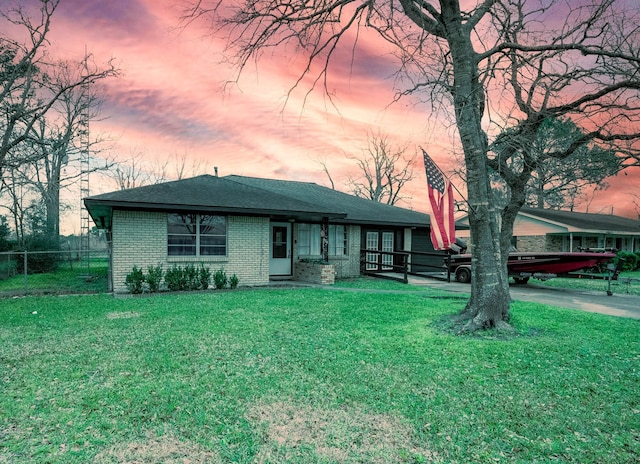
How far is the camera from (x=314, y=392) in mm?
4309

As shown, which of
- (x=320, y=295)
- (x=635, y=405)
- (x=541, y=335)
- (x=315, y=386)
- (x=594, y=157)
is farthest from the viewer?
(x=320, y=295)

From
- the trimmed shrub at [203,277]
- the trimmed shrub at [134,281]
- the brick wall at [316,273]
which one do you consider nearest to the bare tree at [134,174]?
the brick wall at [316,273]

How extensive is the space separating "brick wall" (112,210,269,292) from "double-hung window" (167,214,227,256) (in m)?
0.20

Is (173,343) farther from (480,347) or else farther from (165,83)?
(165,83)

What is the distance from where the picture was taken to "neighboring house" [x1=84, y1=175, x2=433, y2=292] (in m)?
12.1

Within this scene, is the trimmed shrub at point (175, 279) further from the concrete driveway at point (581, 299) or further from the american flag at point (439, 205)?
the concrete driveway at point (581, 299)

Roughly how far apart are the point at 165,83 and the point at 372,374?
1172 centimetres

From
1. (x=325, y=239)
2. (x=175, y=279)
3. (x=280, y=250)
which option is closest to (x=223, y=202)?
(x=175, y=279)

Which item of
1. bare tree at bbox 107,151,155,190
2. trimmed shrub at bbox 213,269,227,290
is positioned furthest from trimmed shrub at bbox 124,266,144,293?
bare tree at bbox 107,151,155,190

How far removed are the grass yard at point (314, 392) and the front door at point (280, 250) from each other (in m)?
8.00

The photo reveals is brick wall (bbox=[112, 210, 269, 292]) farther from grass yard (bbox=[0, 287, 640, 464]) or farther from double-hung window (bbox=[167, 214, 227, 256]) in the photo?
grass yard (bbox=[0, 287, 640, 464])

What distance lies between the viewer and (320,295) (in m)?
11.6

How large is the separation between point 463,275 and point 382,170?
25266 millimetres

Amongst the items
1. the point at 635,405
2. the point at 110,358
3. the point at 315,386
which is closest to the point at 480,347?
the point at 635,405
